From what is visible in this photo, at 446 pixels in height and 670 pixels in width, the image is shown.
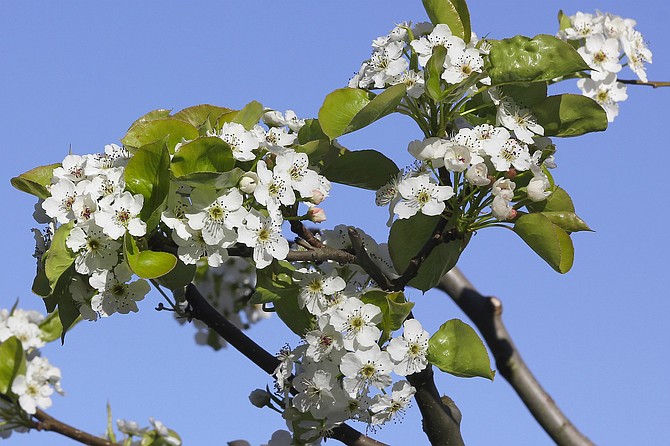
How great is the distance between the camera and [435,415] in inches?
77.1

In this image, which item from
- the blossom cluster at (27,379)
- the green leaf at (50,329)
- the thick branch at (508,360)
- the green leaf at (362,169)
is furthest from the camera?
the green leaf at (50,329)

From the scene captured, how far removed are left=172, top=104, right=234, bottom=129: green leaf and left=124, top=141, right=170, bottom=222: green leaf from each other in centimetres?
18

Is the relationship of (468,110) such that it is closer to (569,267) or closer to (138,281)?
(569,267)

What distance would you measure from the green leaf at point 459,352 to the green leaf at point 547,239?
0.21m

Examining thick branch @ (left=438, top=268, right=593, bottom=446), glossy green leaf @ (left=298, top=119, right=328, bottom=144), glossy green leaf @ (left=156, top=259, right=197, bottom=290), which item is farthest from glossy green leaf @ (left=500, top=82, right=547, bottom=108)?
thick branch @ (left=438, top=268, right=593, bottom=446)

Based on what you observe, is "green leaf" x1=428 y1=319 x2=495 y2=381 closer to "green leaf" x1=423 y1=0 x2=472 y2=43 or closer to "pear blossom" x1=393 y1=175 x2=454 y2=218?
"pear blossom" x1=393 y1=175 x2=454 y2=218

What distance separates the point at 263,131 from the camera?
1.76m

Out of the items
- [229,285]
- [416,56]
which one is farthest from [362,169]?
[229,285]

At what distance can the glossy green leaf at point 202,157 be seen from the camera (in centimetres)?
163

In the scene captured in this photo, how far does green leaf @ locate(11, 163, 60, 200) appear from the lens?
6.02 feet

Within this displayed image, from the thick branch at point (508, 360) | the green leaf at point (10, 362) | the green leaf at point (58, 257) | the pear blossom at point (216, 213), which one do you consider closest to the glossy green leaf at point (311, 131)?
the pear blossom at point (216, 213)

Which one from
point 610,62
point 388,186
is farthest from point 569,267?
point 610,62

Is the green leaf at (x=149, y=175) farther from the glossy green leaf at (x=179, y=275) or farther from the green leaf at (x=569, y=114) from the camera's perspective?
the green leaf at (x=569, y=114)

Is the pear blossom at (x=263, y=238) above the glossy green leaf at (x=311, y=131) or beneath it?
beneath
